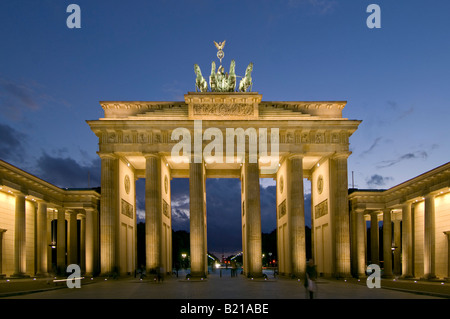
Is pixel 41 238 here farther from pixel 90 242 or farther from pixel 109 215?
pixel 109 215

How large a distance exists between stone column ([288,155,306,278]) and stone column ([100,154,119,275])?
16915 mm

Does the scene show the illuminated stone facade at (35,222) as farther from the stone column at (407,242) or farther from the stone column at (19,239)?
the stone column at (407,242)

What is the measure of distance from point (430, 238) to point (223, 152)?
66.5 feet

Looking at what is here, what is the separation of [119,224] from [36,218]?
34.4 ft

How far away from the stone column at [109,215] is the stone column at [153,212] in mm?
3047

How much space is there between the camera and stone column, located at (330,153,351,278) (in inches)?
1850

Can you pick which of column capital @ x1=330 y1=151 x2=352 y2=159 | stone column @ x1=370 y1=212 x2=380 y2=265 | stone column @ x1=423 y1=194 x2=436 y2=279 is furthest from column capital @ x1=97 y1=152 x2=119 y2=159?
stone column @ x1=370 y1=212 x2=380 y2=265

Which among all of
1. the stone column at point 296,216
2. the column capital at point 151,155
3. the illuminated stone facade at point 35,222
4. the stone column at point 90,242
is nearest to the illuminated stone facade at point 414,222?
the stone column at point 296,216
